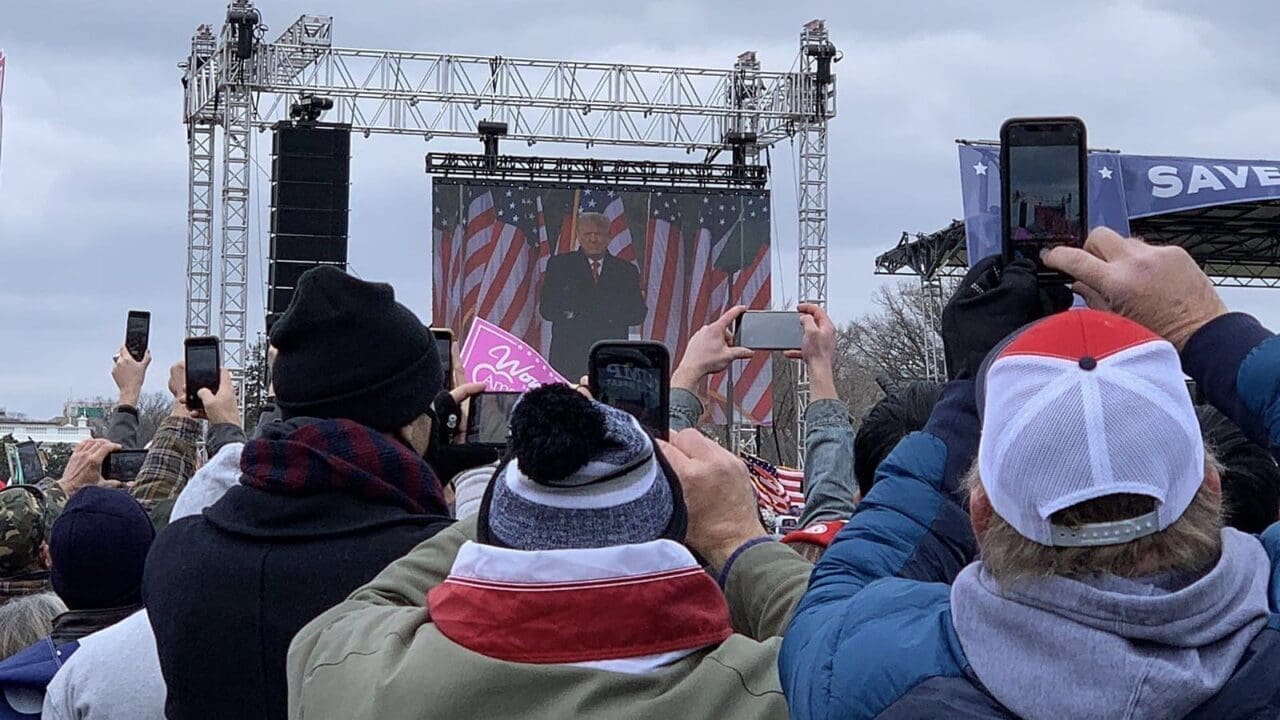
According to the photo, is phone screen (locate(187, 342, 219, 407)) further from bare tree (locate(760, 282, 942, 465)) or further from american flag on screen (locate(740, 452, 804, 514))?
bare tree (locate(760, 282, 942, 465))

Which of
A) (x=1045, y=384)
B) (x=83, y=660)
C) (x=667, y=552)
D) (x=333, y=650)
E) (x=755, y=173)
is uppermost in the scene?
(x=755, y=173)

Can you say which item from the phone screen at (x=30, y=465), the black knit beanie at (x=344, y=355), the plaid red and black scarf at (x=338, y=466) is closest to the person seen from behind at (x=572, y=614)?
the plaid red and black scarf at (x=338, y=466)

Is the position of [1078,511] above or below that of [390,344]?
below

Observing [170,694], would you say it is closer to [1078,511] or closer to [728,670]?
[728,670]

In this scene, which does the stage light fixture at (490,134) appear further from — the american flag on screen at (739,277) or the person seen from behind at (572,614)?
the person seen from behind at (572,614)

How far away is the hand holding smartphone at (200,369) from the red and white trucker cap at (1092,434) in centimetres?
295

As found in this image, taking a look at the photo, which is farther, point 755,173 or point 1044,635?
point 755,173

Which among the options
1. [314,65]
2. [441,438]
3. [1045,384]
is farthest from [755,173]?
[1045,384]

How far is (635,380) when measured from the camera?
87.3 inches

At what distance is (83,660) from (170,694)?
47cm

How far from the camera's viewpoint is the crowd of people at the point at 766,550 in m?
1.50

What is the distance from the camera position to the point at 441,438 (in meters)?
3.18

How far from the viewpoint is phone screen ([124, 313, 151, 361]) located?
16.5 feet

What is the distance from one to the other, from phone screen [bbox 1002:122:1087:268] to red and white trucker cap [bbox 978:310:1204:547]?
18.9 inches
